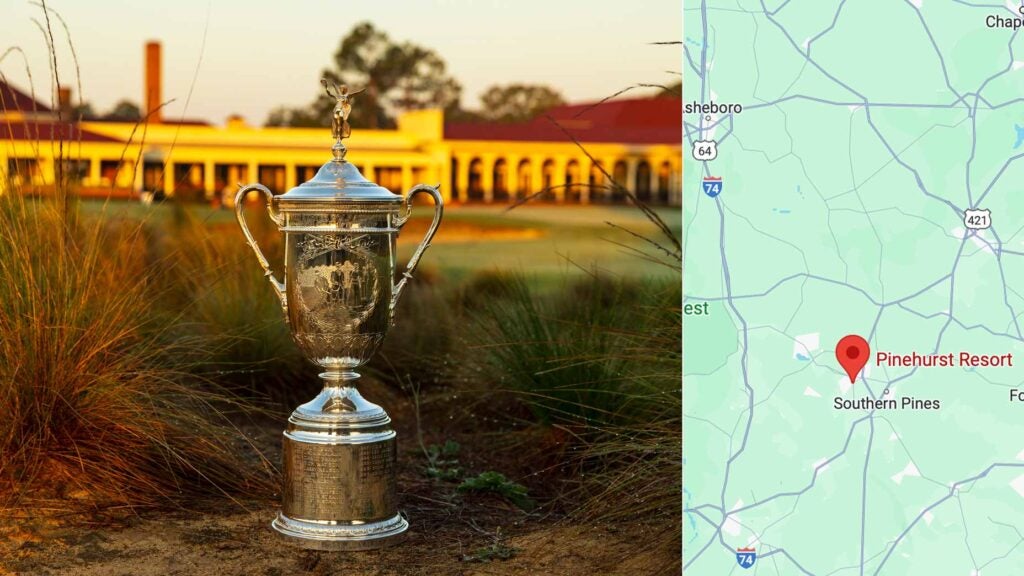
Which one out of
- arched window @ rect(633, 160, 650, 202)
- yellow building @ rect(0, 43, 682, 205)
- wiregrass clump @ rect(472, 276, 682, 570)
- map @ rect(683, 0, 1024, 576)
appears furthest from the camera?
arched window @ rect(633, 160, 650, 202)

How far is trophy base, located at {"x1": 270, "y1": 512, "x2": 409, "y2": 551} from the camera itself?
4.95 m

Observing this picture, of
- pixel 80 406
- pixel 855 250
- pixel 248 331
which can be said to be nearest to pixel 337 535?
pixel 80 406

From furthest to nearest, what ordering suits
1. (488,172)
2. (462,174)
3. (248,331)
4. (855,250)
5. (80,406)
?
(462,174), (488,172), (248,331), (80,406), (855,250)

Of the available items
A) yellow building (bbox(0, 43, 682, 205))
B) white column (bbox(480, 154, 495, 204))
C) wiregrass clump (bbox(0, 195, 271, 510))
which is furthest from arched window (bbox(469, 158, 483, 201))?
wiregrass clump (bbox(0, 195, 271, 510))

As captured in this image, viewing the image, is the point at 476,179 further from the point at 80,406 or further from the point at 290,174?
the point at 80,406

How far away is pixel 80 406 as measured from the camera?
528 cm

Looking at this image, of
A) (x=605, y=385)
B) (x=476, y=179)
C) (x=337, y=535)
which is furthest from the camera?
(x=476, y=179)

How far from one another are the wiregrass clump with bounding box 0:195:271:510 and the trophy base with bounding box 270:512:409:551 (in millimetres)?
608

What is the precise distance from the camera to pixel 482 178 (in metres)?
50.5

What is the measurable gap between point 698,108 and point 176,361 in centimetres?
358

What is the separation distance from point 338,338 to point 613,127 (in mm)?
49753

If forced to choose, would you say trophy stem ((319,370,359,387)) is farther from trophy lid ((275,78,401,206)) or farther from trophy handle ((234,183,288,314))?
trophy lid ((275,78,401,206))

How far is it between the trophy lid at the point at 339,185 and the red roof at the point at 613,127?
40026 millimetres

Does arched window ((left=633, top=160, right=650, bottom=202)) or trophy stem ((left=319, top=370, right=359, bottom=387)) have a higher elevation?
arched window ((left=633, top=160, right=650, bottom=202))
